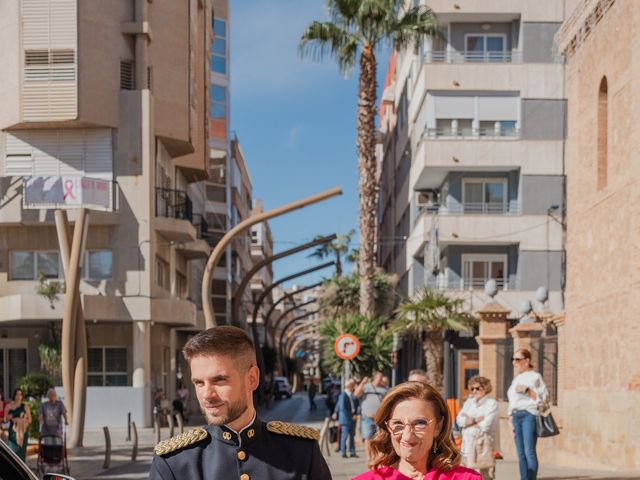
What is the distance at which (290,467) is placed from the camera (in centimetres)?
378

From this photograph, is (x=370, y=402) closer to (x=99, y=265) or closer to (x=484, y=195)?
(x=99, y=265)

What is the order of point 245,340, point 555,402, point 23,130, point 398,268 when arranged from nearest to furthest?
point 245,340
point 555,402
point 23,130
point 398,268

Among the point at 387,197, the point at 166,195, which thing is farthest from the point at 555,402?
the point at 387,197

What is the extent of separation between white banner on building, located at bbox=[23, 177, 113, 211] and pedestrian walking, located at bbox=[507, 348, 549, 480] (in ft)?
85.2

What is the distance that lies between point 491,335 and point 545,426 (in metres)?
13.1

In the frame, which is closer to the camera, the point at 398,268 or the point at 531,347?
the point at 531,347

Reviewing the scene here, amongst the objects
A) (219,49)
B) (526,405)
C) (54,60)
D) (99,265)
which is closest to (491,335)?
(526,405)

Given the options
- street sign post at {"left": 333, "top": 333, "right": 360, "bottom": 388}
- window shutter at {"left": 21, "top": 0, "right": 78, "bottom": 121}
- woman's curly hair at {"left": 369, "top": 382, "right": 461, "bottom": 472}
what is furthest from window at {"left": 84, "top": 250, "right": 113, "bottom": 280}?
woman's curly hair at {"left": 369, "top": 382, "right": 461, "bottom": 472}

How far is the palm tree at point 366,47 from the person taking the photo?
3434 centimetres

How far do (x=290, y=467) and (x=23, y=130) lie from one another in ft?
125

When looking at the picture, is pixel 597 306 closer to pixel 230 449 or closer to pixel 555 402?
pixel 555 402

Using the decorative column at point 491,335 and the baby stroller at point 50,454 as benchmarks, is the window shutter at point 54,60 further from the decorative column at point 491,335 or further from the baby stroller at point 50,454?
the baby stroller at point 50,454

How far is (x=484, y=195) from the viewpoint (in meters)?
44.1

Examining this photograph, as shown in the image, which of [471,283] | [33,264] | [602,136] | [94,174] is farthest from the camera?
[471,283]
